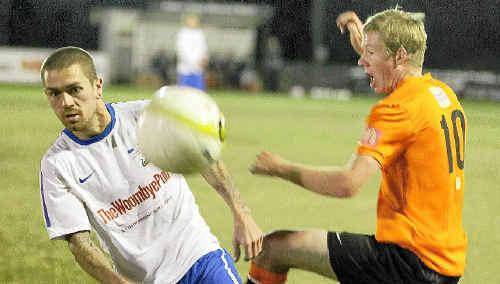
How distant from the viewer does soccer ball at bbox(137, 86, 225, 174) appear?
3.47 metres

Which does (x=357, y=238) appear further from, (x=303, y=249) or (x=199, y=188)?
(x=199, y=188)

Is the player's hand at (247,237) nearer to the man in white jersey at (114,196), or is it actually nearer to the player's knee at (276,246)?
the man in white jersey at (114,196)

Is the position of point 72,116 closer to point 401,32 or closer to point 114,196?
point 114,196

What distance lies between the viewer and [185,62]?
850 inches

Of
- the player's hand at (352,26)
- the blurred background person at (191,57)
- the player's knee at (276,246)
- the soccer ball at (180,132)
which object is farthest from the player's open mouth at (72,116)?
the blurred background person at (191,57)

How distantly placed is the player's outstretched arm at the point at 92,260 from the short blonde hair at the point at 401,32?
5.34 feet

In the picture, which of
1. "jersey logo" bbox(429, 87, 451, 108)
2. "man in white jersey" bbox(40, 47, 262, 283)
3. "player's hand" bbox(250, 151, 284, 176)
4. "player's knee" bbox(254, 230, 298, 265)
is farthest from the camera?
"player's knee" bbox(254, 230, 298, 265)

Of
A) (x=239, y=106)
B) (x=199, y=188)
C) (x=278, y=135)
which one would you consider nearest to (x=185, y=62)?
(x=239, y=106)

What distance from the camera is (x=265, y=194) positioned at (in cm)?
923

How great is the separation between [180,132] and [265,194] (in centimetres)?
→ 582

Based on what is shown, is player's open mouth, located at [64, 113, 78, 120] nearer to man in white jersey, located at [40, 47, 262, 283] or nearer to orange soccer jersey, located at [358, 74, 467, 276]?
man in white jersey, located at [40, 47, 262, 283]

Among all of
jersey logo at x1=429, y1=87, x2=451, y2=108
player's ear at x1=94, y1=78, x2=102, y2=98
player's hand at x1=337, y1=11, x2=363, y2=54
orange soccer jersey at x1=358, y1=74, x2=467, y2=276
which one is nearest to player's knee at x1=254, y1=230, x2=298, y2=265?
orange soccer jersey at x1=358, y1=74, x2=467, y2=276

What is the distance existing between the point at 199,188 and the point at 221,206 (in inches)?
46.1

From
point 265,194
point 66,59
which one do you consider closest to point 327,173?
point 66,59
